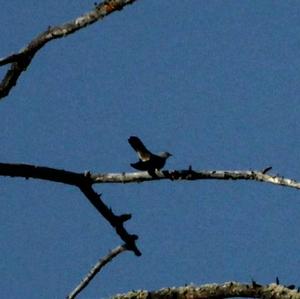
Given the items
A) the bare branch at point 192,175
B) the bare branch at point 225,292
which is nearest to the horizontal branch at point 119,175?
the bare branch at point 192,175

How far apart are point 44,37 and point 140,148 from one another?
1.03 m

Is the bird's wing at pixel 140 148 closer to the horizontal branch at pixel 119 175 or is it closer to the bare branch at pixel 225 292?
the horizontal branch at pixel 119 175

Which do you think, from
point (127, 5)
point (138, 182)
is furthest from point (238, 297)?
point (127, 5)

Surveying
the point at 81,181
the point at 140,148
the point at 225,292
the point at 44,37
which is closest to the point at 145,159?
the point at 140,148

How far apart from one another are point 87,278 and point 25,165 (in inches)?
27.4

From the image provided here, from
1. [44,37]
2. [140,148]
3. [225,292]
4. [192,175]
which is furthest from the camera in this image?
[44,37]

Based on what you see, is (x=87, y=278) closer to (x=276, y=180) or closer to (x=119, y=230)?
(x=119, y=230)

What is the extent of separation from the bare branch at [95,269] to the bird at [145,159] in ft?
1.89

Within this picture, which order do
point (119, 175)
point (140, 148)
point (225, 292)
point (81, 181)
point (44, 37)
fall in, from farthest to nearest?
1. point (44, 37)
2. point (81, 181)
3. point (119, 175)
4. point (140, 148)
5. point (225, 292)

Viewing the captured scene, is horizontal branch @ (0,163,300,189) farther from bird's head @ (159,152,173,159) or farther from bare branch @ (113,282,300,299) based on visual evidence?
bare branch @ (113,282,300,299)

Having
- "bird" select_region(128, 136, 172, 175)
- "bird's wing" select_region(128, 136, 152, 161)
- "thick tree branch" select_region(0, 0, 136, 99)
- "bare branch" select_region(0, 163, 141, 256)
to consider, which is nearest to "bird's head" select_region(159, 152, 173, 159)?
"bird" select_region(128, 136, 172, 175)

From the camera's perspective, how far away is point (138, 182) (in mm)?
3996

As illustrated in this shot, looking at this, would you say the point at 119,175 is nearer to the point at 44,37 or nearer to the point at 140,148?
the point at 140,148

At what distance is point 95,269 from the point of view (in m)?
4.11
